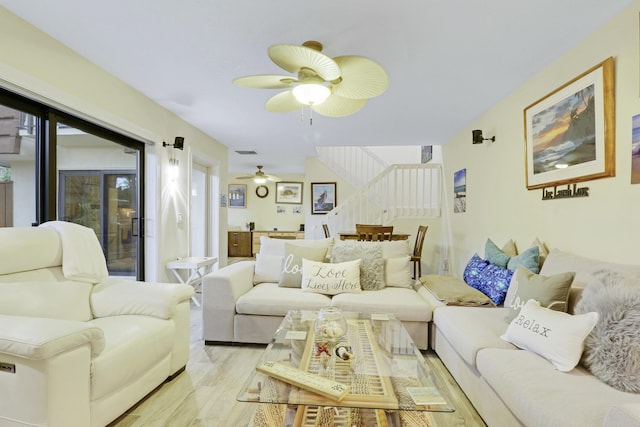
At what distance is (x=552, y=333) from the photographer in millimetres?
1535

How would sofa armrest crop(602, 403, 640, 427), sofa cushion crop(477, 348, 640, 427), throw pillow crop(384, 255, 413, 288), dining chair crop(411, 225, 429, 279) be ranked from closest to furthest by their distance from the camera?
sofa armrest crop(602, 403, 640, 427) → sofa cushion crop(477, 348, 640, 427) → throw pillow crop(384, 255, 413, 288) → dining chair crop(411, 225, 429, 279)

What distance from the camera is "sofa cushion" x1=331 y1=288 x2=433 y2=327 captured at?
259 cm

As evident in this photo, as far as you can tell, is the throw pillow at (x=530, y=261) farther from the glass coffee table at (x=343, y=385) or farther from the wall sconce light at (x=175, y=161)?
the wall sconce light at (x=175, y=161)

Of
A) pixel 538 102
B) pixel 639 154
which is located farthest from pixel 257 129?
pixel 639 154

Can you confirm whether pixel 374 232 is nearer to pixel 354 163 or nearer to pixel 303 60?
pixel 354 163

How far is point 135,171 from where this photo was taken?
353 centimetres

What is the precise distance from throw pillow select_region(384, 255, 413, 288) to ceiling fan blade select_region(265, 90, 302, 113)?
1.73m

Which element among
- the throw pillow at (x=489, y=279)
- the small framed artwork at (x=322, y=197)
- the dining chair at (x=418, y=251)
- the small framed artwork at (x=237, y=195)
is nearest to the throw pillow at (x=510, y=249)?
the throw pillow at (x=489, y=279)

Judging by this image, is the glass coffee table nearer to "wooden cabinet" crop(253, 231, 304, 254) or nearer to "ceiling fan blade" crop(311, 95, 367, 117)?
"ceiling fan blade" crop(311, 95, 367, 117)

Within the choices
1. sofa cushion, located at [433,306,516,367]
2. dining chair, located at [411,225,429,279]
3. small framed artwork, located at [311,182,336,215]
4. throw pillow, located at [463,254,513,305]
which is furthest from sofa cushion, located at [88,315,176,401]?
small framed artwork, located at [311,182,336,215]

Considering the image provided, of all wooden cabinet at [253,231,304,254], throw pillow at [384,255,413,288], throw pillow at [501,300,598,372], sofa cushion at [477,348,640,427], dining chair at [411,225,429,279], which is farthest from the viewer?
wooden cabinet at [253,231,304,254]

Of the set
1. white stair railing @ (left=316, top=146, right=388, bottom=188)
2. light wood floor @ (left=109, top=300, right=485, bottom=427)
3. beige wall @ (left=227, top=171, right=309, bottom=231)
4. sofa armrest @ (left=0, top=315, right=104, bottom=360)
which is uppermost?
white stair railing @ (left=316, top=146, right=388, bottom=188)

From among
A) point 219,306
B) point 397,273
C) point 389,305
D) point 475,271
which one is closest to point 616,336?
point 389,305

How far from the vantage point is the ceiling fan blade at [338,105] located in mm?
2296
